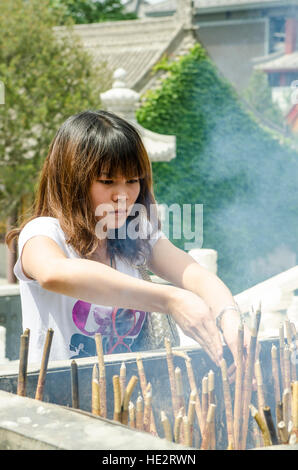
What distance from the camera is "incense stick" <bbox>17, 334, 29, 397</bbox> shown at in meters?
1.56

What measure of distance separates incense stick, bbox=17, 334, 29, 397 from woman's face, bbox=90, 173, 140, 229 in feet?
1.50

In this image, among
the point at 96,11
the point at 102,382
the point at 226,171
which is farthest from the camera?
the point at 96,11

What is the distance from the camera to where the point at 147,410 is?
5.25ft

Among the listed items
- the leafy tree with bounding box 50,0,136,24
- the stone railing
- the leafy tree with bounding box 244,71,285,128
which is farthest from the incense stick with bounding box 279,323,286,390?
the leafy tree with bounding box 50,0,136,24

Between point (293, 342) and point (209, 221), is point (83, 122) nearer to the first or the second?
point (293, 342)

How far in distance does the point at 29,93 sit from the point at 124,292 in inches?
421

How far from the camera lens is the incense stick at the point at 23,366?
5.13 ft

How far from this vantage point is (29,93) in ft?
38.6

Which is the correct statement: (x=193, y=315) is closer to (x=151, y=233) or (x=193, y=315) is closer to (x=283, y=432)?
(x=283, y=432)

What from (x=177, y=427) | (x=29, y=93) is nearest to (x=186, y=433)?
(x=177, y=427)

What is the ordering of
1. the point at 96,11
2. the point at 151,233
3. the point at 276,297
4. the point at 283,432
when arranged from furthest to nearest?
the point at 96,11, the point at 276,297, the point at 151,233, the point at 283,432

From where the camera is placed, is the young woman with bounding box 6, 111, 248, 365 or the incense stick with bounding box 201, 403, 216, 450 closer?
the incense stick with bounding box 201, 403, 216, 450

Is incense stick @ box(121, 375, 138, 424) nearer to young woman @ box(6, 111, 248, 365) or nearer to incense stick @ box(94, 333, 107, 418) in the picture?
incense stick @ box(94, 333, 107, 418)

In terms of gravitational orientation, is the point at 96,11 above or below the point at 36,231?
above
